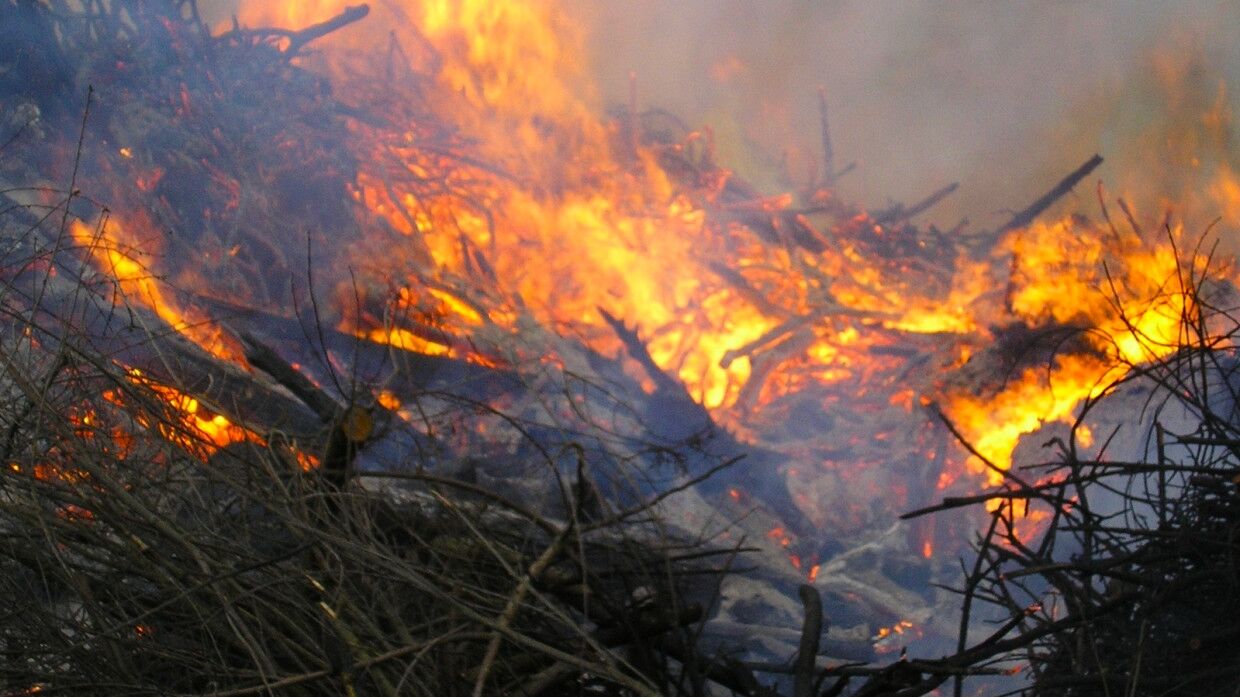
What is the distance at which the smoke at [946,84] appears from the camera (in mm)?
10047

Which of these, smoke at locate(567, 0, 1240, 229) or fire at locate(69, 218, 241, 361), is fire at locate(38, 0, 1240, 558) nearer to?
fire at locate(69, 218, 241, 361)

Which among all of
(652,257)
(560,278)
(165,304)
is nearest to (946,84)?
(652,257)

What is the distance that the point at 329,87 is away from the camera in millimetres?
10047

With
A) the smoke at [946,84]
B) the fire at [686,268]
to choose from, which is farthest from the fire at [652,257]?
the smoke at [946,84]

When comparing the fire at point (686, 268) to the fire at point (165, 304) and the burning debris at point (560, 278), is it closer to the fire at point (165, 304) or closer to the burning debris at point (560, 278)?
the burning debris at point (560, 278)

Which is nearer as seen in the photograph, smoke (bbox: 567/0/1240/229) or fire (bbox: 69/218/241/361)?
fire (bbox: 69/218/241/361)

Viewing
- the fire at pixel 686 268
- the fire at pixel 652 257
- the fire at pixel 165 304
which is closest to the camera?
the fire at pixel 165 304

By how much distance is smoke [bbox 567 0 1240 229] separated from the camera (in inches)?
396

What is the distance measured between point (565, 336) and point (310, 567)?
22.4ft

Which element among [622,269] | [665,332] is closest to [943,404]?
[665,332]

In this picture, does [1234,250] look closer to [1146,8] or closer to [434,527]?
[1146,8]

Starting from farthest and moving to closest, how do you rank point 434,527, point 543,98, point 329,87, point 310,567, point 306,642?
point 543,98, point 329,87, point 434,527, point 310,567, point 306,642

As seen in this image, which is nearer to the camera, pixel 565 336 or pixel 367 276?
pixel 367 276

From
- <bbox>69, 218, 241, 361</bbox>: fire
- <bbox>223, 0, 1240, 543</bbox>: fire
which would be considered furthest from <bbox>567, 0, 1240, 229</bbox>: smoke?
<bbox>69, 218, 241, 361</bbox>: fire
